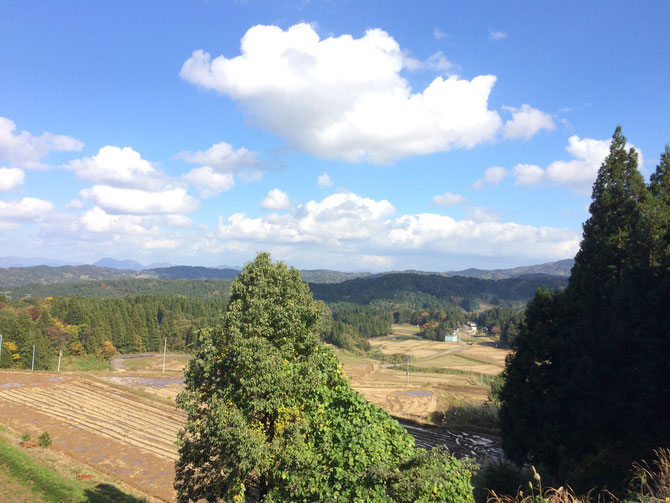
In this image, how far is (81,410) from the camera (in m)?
37.6

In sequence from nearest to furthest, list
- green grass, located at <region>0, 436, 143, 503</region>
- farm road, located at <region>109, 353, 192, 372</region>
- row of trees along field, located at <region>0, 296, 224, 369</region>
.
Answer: green grass, located at <region>0, 436, 143, 503</region> → row of trees along field, located at <region>0, 296, 224, 369</region> → farm road, located at <region>109, 353, 192, 372</region>

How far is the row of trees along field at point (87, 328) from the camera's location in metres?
69.3

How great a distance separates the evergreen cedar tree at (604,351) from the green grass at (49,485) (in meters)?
20.2

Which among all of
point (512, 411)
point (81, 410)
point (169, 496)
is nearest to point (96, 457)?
point (169, 496)

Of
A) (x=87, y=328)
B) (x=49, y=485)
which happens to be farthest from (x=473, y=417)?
(x=87, y=328)

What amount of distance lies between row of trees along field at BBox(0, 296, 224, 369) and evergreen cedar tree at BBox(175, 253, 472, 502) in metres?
56.7

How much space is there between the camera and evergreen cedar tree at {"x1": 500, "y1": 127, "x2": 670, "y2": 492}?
1523cm

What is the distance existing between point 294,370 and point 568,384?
1526 cm

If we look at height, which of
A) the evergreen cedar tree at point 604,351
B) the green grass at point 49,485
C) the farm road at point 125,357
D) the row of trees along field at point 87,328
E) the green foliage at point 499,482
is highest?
the evergreen cedar tree at point 604,351

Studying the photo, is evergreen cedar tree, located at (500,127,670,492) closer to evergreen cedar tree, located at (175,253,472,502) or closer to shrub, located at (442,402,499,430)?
evergreen cedar tree, located at (175,253,472,502)

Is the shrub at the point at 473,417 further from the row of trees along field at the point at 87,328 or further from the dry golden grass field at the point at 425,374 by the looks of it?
the row of trees along field at the point at 87,328

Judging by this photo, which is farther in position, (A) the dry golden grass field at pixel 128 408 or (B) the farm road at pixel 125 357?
(B) the farm road at pixel 125 357

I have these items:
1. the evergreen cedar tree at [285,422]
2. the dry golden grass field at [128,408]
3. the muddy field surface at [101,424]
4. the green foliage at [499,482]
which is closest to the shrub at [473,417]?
the dry golden grass field at [128,408]

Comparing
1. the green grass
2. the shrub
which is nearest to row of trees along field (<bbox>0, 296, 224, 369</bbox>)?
the shrub
